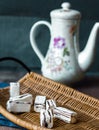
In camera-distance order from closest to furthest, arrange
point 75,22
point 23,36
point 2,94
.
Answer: point 2,94, point 75,22, point 23,36

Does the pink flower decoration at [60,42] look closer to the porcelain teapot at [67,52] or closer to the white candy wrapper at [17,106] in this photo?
the porcelain teapot at [67,52]

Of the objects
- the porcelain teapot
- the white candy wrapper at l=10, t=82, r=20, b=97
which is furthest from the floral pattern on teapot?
the white candy wrapper at l=10, t=82, r=20, b=97

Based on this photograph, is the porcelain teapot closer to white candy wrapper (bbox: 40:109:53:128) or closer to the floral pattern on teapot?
the floral pattern on teapot

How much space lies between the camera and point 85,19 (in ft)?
5.41

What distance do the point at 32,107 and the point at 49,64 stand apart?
10.6 inches

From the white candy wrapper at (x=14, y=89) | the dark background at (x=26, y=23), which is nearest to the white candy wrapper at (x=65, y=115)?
the white candy wrapper at (x=14, y=89)

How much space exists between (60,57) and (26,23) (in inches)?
16.9

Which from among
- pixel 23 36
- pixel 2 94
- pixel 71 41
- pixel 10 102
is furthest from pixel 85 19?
pixel 10 102

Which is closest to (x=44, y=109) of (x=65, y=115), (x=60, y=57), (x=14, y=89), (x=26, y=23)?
(x=65, y=115)

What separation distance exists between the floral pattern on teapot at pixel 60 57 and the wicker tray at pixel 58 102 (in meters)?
0.06

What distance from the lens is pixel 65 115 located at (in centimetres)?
95

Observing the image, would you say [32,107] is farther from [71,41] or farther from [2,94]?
[71,41]

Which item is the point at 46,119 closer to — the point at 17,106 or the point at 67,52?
the point at 17,106

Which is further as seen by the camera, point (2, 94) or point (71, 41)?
point (71, 41)
